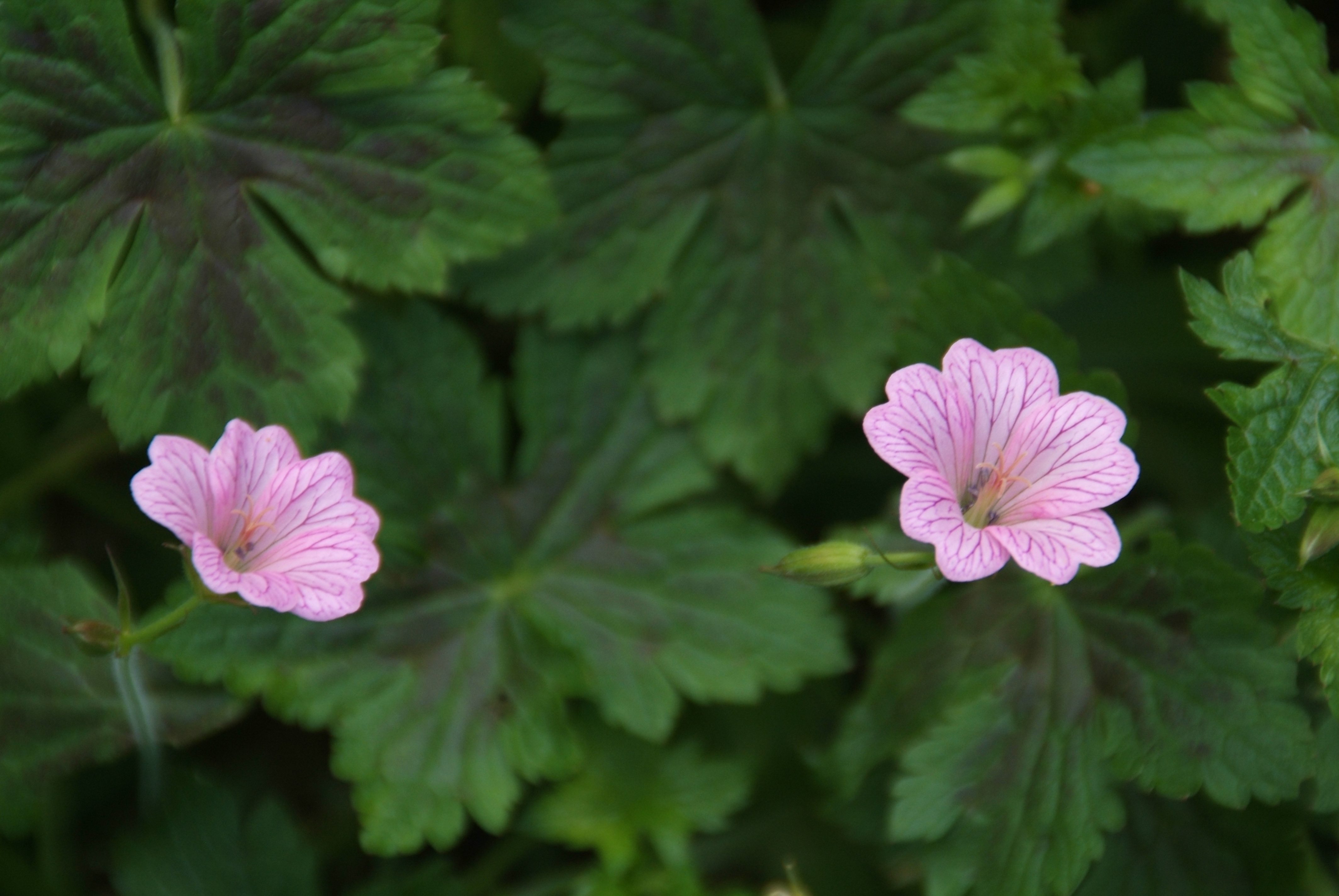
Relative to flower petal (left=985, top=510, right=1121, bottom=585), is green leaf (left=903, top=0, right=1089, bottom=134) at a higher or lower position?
higher

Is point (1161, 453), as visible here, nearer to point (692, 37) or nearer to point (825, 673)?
point (825, 673)

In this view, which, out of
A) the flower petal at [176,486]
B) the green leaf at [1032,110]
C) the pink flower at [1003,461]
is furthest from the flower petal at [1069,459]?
the flower petal at [176,486]

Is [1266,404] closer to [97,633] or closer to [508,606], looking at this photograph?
[508,606]

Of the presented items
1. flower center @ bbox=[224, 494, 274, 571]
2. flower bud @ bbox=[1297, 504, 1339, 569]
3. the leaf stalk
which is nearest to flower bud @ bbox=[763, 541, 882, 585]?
flower bud @ bbox=[1297, 504, 1339, 569]

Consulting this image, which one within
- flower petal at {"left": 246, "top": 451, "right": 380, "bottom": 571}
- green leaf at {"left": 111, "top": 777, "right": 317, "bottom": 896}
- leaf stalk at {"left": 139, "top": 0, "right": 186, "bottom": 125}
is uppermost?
leaf stalk at {"left": 139, "top": 0, "right": 186, "bottom": 125}

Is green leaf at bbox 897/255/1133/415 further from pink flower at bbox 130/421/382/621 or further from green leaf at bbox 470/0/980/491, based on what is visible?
pink flower at bbox 130/421/382/621

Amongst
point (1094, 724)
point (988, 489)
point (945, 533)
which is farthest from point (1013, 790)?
point (945, 533)
